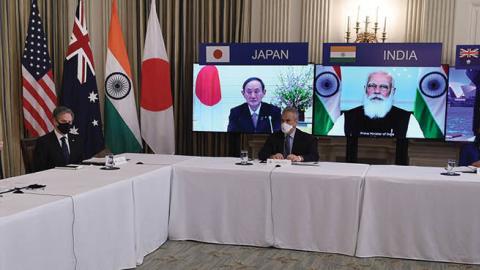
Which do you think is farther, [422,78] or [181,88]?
[181,88]

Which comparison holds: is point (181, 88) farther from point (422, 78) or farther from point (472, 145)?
point (472, 145)

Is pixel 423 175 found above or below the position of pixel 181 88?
below

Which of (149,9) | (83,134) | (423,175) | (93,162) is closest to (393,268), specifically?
(423,175)

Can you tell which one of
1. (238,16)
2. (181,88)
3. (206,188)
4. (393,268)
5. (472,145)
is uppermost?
(238,16)

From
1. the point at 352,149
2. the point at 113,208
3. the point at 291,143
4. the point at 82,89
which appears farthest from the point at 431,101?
the point at 82,89

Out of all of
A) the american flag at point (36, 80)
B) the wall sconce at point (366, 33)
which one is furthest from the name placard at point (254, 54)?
the american flag at point (36, 80)

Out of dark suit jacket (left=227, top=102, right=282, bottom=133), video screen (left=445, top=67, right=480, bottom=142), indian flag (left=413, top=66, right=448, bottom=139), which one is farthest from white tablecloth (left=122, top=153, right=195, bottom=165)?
video screen (left=445, top=67, right=480, bottom=142)

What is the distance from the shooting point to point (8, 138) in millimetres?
5215

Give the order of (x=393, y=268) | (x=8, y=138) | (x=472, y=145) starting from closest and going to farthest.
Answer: (x=393, y=268) → (x=472, y=145) → (x=8, y=138)

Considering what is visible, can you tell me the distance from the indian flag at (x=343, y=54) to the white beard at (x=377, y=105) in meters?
0.47

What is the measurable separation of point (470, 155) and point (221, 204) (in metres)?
2.35

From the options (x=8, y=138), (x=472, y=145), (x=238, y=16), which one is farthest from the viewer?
(x=238, y=16)

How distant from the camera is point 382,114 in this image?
18.4 ft

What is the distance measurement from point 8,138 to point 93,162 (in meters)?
1.60
